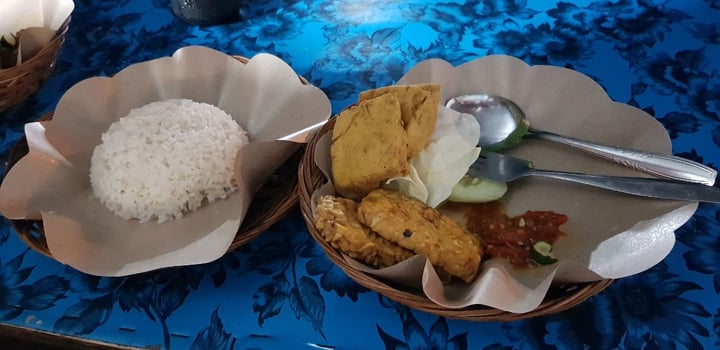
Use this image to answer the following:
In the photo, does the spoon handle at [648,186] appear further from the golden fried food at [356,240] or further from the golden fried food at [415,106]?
the golden fried food at [356,240]

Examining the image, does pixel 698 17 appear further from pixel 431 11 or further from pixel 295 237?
pixel 295 237

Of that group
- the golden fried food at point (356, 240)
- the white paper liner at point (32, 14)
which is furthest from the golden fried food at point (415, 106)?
the white paper liner at point (32, 14)

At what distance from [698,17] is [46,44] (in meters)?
1.81

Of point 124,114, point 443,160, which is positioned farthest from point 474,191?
point 124,114

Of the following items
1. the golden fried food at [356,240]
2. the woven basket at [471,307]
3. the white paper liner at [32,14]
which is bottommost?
the woven basket at [471,307]

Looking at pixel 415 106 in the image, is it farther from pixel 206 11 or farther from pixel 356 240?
pixel 206 11

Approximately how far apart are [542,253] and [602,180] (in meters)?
0.20

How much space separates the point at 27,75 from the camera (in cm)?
150

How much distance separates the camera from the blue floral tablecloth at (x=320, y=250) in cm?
103

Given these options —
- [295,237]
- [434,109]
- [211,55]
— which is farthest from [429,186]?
[211,55]

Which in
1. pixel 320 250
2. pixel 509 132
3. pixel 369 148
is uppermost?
pixel 369 148

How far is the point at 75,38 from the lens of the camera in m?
1.88

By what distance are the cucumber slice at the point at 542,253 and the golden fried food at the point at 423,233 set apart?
109mm

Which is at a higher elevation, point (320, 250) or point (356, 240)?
point (356, 240)
